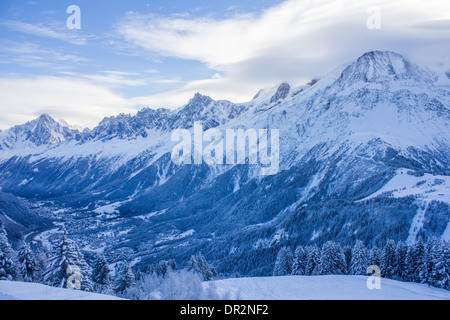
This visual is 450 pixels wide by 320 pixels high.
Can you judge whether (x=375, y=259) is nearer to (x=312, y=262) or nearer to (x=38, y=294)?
(x=312, y=262)

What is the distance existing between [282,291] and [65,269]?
84.7ft

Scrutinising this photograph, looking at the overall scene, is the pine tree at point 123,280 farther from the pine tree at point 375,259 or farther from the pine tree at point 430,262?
the pine tree at point 430,262

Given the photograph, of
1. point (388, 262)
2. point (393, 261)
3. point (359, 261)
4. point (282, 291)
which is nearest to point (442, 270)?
point (393, 261)

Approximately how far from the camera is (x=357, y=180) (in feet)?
530

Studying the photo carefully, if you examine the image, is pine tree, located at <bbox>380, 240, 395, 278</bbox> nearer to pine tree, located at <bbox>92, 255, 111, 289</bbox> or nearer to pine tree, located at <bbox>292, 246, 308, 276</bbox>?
pine tree, located at <bbox>292, 246, 308, 276</bbox>

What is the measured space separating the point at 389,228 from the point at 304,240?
117ft

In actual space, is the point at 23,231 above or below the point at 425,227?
below

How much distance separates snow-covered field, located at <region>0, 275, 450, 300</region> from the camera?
869 inches

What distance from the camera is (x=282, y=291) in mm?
28359

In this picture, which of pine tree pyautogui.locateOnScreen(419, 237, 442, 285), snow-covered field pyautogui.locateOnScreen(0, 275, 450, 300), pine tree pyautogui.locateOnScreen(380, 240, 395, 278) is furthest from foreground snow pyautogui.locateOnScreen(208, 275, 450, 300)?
pine tree pyautogui.locateOnScreen(380, 240, 395, 278)
